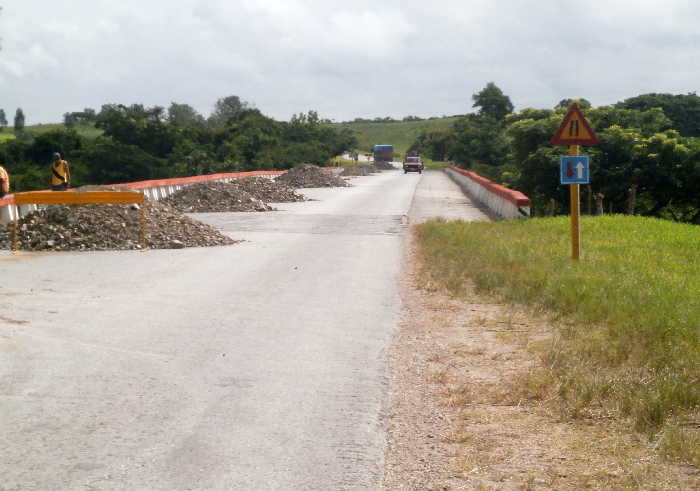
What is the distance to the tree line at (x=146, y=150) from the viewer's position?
7088 centimetres

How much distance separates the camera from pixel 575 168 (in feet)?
46.3

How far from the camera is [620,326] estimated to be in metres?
8.95

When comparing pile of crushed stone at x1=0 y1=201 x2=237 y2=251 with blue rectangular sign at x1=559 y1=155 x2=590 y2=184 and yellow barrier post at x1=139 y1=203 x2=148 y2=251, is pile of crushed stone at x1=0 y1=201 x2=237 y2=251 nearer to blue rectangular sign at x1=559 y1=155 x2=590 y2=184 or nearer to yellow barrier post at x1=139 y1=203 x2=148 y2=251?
yellow barrier post at x1=139 y1=203 x2=148 y2=251

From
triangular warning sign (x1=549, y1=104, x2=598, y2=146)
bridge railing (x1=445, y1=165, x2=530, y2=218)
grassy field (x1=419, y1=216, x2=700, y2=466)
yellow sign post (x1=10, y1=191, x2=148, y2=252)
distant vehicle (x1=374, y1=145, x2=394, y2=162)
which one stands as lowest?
grassy field (x1=419, y1=216, x2=700, y2=466)

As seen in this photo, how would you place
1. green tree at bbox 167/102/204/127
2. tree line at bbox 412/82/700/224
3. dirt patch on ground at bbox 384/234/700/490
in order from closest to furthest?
dirt patch on ground at bbox 384/234/700/490 → tree line at bbox 412/82/700/224 → green tree at bbox 167/102/204/127

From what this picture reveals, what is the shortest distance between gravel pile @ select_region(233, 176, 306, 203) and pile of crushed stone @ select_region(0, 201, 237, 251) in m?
15.4

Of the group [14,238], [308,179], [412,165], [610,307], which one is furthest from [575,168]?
[412,165]

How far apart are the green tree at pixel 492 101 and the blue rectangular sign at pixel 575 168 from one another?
100850 mm

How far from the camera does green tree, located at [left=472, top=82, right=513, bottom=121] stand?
4437 inches

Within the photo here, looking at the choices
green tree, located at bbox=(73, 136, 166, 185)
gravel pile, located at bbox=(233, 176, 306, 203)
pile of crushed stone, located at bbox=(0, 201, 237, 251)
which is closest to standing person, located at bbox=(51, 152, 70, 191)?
pile of crushed stone, located at bbox=(0, 201, 237, 251)

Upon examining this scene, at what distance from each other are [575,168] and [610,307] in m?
4.70

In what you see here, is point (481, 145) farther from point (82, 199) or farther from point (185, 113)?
point (185, 113)

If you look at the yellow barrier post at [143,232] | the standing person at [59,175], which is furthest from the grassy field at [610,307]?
the standing person at [59,175]

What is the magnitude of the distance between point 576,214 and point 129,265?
8.04 m
